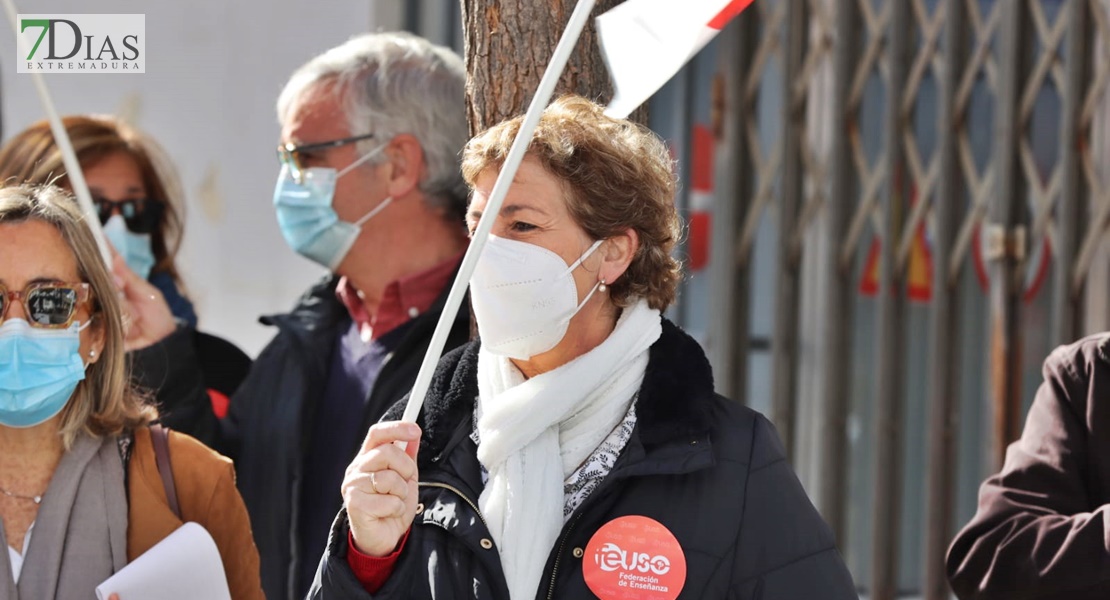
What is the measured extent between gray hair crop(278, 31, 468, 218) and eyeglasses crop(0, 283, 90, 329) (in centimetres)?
106

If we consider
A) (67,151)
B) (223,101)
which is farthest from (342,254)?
(223,101)

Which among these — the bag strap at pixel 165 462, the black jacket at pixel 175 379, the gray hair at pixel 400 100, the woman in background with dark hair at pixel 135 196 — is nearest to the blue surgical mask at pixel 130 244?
the woman in background with dark hair at pixel 135 196

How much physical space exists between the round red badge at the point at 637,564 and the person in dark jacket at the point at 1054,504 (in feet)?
2.78

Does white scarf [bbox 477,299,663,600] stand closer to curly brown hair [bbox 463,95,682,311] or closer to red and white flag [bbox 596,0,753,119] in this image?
curly brown hair [bbox 463,95,682,311]

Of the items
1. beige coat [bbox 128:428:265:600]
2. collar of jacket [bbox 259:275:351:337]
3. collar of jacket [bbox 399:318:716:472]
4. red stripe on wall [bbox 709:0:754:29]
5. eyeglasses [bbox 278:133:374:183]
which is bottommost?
beige coat [bbox 128:428:265:600]

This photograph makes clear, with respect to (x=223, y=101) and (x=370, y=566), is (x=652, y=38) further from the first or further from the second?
(x=223, y=101)

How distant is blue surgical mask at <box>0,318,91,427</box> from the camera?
2.45m

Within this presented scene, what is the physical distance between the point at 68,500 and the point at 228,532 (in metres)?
0.28

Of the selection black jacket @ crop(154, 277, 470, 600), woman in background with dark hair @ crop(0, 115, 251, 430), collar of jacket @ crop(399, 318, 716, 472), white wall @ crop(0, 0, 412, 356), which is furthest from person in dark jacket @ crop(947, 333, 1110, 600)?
white wall @ crop(0, 0, 412, 356)

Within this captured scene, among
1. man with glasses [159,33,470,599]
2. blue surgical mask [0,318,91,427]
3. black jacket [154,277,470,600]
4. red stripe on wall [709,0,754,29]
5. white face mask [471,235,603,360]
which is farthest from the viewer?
man with glasses [159,33,470,599]

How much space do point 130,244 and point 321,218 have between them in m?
0.70

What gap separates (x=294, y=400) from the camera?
3.37m

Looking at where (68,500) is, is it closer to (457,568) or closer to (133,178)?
(457,568)

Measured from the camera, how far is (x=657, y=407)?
92.3 inches
